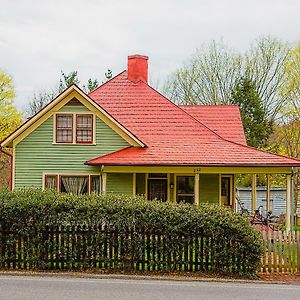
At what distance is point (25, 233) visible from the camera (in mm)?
14828

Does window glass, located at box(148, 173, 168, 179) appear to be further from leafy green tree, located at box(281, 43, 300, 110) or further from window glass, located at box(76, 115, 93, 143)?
leafy green tree, located at box(281, 43, 300, 110)

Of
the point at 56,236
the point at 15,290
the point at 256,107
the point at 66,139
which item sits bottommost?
the point at 15,290

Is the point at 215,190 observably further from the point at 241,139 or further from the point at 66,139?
the point at 66,139

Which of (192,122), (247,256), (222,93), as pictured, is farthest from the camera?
(222,93)

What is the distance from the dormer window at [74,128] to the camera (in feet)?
83.0

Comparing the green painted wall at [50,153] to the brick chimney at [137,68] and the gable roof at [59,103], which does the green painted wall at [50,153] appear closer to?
the gable roof at [59,103]

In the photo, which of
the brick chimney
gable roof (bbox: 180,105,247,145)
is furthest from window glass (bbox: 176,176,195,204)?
the brick chimney

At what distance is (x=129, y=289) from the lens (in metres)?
12.6

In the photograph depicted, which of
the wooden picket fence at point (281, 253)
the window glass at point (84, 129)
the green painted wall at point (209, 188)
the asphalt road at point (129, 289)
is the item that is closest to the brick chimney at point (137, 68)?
the window glass at point (84, 129)

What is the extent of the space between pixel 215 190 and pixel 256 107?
60.8 ft

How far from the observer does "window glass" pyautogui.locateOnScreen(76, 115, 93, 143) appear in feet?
83.3

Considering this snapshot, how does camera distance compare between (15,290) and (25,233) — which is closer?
(15,290)

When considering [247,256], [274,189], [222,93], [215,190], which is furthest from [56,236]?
[222,93]

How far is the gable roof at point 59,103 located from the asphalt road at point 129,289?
1163 centimetres
